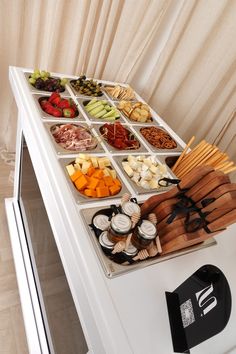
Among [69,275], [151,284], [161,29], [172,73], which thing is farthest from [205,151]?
[161,29]

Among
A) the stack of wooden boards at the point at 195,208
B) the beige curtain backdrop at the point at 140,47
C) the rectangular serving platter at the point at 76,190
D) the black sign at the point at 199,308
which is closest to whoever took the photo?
the black sign at the point at 199,308

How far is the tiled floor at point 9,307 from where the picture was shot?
1.11 metres

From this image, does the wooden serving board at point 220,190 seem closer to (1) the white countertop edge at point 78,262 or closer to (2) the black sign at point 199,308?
(2) the black sign at point 199,308

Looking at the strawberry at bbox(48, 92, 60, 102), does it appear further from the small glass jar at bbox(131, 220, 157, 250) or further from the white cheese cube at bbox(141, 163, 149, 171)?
the small glass jar at bbox(131, 220, 157, 250)

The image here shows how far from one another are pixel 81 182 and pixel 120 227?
273mm

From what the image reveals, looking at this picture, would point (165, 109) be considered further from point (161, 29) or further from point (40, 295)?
point (40, 295)

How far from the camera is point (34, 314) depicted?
104 cm

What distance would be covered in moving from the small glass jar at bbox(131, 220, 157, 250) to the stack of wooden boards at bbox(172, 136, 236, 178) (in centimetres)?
46

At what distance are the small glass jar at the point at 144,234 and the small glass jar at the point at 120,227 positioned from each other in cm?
4

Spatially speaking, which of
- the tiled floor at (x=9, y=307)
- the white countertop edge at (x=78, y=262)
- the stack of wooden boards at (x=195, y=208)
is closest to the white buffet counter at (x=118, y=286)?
the white countertop edge at (x=78, y=262)

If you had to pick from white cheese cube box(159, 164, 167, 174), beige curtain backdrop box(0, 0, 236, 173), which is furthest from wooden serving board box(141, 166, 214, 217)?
beige curtain backdrop box(0, 0, 236, 173)

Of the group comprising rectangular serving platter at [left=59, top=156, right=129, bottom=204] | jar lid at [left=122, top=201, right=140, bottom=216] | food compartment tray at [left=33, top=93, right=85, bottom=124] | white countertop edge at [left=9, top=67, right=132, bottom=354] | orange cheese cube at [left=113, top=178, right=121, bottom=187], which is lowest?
white countertop edge at [left=9, top=67, right=132, bottom=354]

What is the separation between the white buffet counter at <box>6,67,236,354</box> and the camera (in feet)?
1.90

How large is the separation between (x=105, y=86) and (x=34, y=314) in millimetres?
1313
